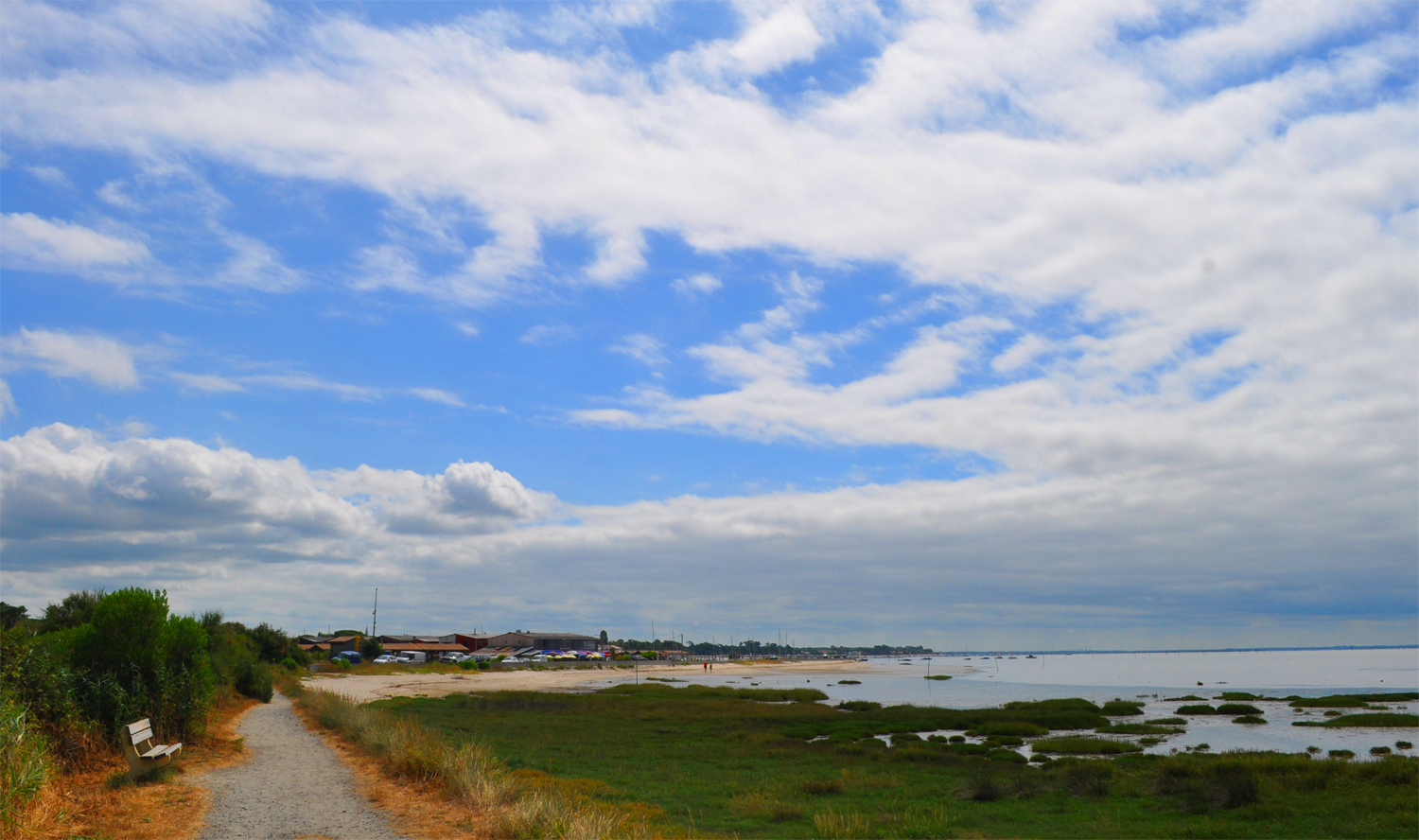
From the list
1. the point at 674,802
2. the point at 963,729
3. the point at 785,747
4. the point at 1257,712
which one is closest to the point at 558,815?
the point at 674,802

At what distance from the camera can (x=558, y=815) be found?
460 inches

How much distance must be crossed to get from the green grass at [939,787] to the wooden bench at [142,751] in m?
8.71

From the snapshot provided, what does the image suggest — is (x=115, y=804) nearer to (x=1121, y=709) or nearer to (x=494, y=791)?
(x=494, y=791)

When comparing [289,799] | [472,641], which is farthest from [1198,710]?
[472,641]

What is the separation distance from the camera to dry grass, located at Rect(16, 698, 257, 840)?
34.8 ft

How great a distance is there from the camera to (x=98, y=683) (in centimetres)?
1711

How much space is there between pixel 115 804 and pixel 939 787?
19967 millimetres

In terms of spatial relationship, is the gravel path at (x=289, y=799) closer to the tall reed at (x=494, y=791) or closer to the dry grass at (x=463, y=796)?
the dry grass at (x=463, y=796)

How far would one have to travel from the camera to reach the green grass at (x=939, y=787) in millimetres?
18703

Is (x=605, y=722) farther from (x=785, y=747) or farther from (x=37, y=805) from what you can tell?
→ (x=37, y=805)

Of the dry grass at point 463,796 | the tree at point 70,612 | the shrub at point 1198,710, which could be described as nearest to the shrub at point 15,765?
the dry grass at point 463,796

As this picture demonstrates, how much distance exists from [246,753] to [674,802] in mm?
10077

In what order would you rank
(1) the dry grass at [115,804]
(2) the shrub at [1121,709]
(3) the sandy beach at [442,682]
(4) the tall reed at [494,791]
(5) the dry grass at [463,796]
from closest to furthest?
(1) the dry grass at [115,804] < (4) the tall reed at [494,791] < (5) the dry grass at [463,796] < (2) the shrub at [1121,709] < (3) the sandy beach at [442,682]

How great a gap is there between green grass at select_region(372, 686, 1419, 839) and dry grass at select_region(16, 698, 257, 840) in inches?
323
